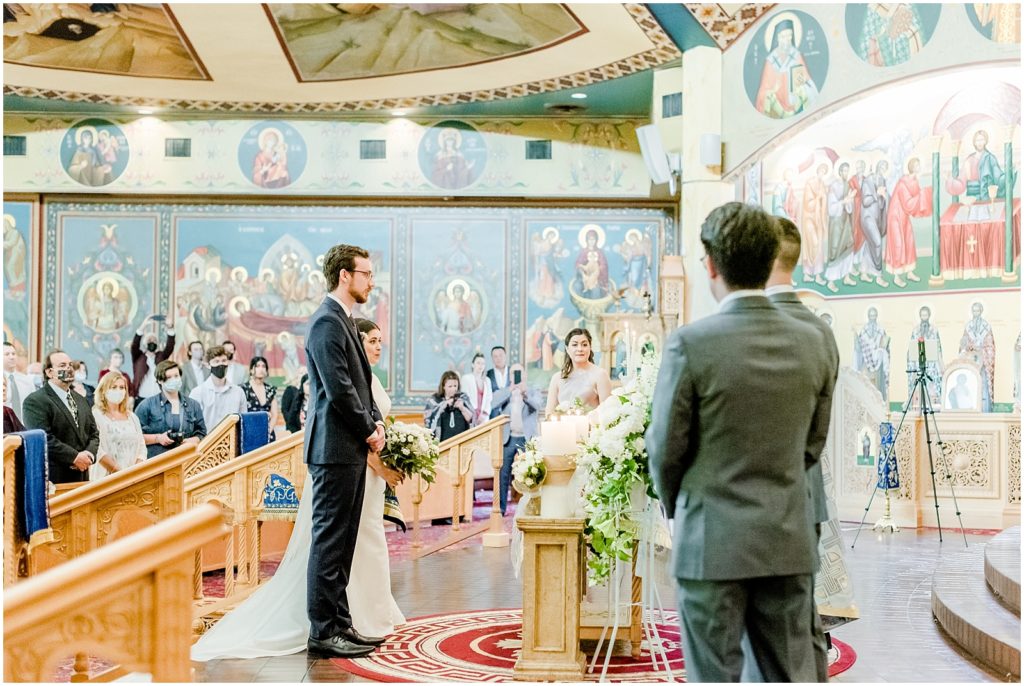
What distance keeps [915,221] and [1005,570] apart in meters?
Answer: 7.23

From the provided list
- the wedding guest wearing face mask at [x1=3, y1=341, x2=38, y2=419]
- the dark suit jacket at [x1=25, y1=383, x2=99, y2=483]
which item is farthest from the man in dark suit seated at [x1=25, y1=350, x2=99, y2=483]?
the wedding guest wearing face mask at [x1=3, y1=341, x2=38, y2=419]

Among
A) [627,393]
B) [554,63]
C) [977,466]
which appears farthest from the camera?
Answer: [554,63]

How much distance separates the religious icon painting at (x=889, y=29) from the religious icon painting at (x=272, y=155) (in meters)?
8.90

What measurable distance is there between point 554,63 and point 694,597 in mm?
11555

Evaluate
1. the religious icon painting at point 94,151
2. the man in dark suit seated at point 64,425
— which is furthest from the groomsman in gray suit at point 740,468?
the religious icon painting at point 94,151

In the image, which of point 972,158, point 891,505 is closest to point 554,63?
point 972,158

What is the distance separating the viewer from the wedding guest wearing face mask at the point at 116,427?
8.38 metres

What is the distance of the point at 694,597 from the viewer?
8.96 feet

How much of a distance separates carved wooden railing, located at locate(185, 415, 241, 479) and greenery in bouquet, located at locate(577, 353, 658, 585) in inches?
195

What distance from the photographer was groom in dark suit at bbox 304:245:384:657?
5133mm

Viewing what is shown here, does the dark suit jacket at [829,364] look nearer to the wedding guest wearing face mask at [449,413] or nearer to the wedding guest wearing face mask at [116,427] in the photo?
the wedding guest wearing face mask at [116,427]

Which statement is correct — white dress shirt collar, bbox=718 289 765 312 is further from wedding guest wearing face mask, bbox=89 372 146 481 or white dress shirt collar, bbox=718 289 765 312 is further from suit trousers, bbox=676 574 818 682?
wedding guest wearing face mask, bbox=89 372 146 481

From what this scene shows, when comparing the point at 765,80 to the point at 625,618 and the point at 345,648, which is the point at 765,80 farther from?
the point at 345,648

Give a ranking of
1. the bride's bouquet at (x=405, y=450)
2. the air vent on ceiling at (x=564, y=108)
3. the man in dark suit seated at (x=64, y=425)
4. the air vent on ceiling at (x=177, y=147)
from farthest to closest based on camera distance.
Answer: the air vent on ceiling at (x=177, y=147)
the air vent on ceiling at (x=564, y=108)
the man in dark suit seated at (x=64, y=425)
the bride's bouquet at (x=405, y=450)
